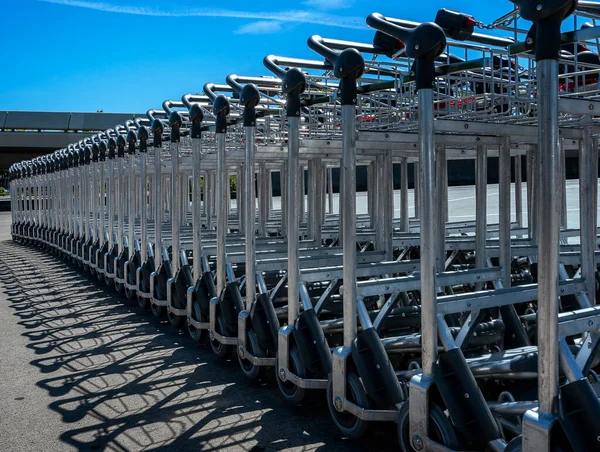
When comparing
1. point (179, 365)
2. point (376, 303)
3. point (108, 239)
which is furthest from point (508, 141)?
point (108, 239)

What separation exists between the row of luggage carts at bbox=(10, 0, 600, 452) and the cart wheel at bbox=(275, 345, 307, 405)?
13 millimetres

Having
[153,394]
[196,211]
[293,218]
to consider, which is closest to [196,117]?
[196,211]

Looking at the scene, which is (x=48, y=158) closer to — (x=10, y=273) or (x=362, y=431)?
(x=10, y=273)

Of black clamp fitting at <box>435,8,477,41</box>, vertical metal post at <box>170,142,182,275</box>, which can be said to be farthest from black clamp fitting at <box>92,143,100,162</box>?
black clamp fitting at <box>435,8,477,41</box>

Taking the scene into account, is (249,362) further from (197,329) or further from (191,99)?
(191,99)

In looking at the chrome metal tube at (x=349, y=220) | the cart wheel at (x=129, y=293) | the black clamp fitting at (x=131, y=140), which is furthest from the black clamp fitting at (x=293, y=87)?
the cart wheel at (x=129, y=293)

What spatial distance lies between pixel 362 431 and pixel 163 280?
3.53 meters

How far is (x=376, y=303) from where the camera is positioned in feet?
19.3

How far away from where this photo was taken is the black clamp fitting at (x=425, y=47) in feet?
9.70

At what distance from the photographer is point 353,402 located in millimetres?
3527

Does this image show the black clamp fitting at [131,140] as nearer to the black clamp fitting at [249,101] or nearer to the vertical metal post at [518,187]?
the black clamp fitting at [249,101]

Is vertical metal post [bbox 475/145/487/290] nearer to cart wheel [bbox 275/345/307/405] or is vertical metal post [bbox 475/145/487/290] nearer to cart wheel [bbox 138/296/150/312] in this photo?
cart wheel [bbox 275/345/307/405]

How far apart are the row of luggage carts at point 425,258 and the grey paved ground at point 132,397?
0.62 ft

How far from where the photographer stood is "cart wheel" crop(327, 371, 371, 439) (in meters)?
3.47
